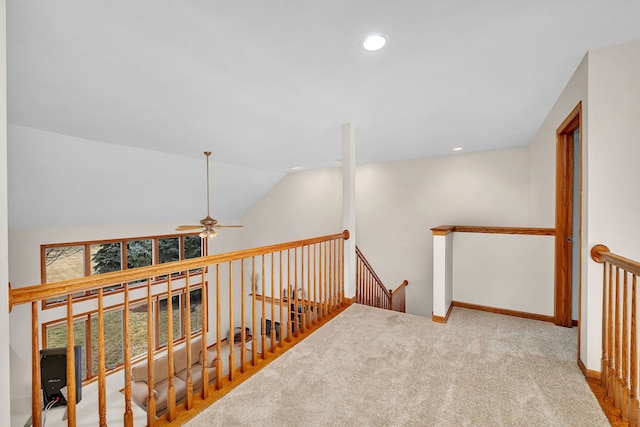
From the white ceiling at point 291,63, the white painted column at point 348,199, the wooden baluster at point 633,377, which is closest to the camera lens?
the wooden baluster at point 633,377

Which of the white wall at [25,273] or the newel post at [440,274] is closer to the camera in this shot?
the newel post at [440,274]

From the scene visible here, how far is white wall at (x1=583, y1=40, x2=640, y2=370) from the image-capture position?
1889 mm

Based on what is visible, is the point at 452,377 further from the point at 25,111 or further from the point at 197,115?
the point at 25,111

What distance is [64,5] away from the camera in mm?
1604

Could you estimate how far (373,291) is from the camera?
5.04m

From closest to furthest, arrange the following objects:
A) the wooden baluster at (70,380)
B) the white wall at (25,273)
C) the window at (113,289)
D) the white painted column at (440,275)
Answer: the wooden baluster at (70,380) → the white painted column at (440,275) → the white wall at (25,273) → the window at (113,289)

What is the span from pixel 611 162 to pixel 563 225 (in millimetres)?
1273

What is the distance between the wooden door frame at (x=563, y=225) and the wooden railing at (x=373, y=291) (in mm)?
2278

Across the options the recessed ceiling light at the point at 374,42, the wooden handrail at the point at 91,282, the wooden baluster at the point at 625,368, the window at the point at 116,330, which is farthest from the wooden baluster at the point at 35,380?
the window at the point at 116,330

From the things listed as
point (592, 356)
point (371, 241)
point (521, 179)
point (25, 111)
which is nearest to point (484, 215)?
point (521, 179)

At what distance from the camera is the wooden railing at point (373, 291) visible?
433cm

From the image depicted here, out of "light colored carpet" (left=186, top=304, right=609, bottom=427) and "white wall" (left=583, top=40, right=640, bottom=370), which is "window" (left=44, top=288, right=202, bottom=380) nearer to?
"light colored carpet" (left=186, top=304, right=609, bottom=427)

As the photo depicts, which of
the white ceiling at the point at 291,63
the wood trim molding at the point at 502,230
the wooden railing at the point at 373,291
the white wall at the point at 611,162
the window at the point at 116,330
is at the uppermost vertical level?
the white ceiling at the point at 291,63

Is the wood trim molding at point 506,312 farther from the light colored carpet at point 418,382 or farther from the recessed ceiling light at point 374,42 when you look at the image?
the recessed ceiling light at point 374,42
